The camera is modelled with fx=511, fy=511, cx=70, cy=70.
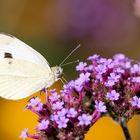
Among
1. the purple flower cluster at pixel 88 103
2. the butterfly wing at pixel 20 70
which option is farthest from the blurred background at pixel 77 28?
the purple flower cluster at pixel 88 103

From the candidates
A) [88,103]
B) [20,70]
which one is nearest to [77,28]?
[20,70]

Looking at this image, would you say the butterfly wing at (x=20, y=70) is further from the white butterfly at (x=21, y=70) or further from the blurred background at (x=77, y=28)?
the blurred background at (x=77, y=28)

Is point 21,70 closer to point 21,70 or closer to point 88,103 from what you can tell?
point 21,70

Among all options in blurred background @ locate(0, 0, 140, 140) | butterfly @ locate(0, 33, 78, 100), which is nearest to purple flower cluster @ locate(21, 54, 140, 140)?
butterfly @ locate(0, 33, 78, 100)

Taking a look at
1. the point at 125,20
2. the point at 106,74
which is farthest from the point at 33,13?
the point at 106,74

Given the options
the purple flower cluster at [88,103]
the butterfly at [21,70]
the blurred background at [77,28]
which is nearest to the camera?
the purple flower cluster at [88,103]

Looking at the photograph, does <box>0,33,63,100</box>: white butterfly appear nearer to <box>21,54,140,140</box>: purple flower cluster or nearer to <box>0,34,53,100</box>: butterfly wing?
<box>0,34,53,100</box>: butterfly wing

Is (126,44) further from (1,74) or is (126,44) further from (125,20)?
(1,74)
